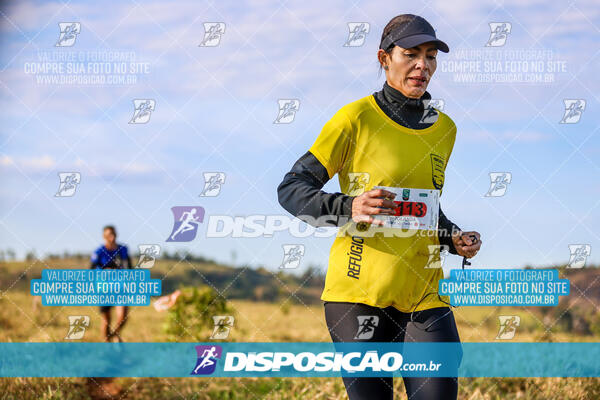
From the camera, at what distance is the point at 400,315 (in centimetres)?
310

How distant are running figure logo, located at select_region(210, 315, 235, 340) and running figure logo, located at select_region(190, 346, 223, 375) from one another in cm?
29

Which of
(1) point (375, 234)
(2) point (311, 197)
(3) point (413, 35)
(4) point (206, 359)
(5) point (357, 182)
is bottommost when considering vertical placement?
(4) point (206, 359)

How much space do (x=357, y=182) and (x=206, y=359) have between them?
282 centimetres

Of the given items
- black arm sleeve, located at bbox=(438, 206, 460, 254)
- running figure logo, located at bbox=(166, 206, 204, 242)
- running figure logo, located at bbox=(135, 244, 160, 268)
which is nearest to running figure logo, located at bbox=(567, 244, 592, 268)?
black arm sleeve, located at bbox=(438, 206, 460, 254)

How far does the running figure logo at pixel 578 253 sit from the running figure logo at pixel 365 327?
246 cm

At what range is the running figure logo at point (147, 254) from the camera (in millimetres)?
5293

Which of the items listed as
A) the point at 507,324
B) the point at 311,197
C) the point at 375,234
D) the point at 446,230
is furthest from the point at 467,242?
the point at 507,324

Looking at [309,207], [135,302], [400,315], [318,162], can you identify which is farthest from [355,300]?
[135,302]

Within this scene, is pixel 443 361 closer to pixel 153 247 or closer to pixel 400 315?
pixel 400 315

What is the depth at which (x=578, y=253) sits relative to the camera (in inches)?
190

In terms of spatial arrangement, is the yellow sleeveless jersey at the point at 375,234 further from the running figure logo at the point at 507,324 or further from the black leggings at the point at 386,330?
the running figure logo at the point at 507,324

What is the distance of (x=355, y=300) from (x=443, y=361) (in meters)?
0.49

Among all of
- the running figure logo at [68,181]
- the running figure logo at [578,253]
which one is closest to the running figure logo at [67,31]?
the running figure logo at [68,181]

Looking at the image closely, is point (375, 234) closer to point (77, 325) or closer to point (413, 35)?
point (413, 35)
